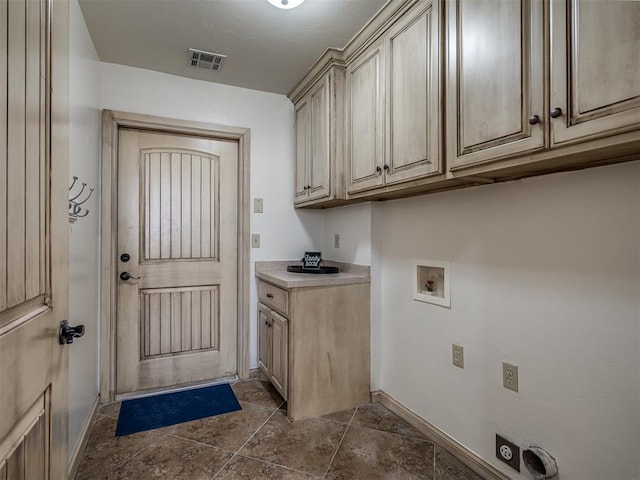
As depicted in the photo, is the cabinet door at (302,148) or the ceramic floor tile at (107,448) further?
the cabinet door at (302,148)

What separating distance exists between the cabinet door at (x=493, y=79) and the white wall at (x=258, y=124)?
5.65ft

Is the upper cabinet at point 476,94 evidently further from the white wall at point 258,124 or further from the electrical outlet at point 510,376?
the electrical outlet at point 510,376

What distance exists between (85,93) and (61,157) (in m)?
1.39

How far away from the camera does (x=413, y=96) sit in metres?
1.69

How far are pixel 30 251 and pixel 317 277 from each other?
1.72 meters

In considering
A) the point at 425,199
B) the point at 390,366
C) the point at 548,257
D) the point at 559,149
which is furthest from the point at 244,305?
the point at 559,149

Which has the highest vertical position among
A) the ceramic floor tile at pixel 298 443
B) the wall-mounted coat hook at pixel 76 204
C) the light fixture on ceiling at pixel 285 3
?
the light fixture on ceiling at pixel 285 3

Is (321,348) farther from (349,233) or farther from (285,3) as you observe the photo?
(285,3)

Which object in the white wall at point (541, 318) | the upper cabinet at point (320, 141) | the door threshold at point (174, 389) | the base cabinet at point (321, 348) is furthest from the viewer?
the door threshold at point (174, 389)

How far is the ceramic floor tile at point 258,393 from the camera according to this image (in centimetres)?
241

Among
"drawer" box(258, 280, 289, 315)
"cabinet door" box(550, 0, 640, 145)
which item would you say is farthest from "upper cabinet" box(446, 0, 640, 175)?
"drawer" box(258, 280, 289, 315)

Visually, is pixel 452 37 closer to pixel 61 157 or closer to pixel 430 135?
pixel 430 135

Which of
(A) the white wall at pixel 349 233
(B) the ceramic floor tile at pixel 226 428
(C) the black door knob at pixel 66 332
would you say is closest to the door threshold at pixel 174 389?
(B) the ceramic floor tile at pixel 226 428

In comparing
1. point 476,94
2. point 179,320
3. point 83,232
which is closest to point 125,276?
point 179,320
